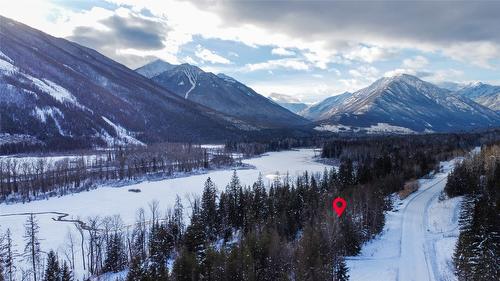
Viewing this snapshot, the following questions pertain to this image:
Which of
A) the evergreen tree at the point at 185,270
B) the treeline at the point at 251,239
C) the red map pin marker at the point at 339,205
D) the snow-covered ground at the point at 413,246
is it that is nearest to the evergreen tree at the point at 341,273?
the treeline at the point at 251,239

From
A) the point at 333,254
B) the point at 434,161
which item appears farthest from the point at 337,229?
the point at 434,161

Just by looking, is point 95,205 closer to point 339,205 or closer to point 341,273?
point 339,205

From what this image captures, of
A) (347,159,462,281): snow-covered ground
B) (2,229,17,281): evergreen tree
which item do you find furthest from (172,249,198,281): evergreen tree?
(2,229,17,281): evergreen tree

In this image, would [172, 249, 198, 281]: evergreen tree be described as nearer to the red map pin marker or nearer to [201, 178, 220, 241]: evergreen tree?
[201, 178, 220, 241]: evergreen tree

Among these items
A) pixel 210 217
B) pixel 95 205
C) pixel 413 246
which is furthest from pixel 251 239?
pixel 95 205

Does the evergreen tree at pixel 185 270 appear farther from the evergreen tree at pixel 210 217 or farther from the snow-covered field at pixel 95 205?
the evergreen tree at pixel 210 217

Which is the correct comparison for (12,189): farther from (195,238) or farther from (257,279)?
(257,279)
